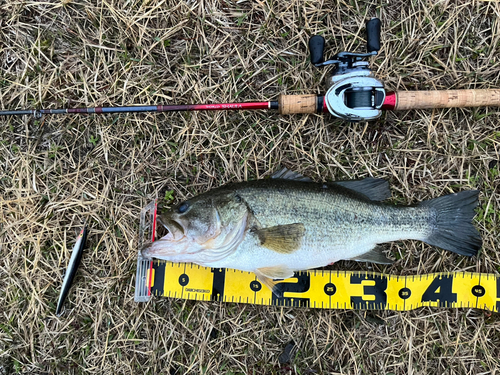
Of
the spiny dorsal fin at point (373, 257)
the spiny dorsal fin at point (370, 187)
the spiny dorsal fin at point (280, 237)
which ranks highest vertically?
the spiny dorsal fin at point (370, 187)

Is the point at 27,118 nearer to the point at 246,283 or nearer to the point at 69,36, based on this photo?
the point at 69,36

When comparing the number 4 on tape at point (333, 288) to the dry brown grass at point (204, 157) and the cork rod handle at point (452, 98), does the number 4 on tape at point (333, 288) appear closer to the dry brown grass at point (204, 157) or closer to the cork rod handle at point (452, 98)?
the dry brown grass at point (204, 157)

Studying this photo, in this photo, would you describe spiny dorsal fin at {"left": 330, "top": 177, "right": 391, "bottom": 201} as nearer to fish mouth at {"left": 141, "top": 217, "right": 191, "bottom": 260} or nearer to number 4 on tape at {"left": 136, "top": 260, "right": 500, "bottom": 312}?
number 4 on tape at {"left": 136, "top": 260, "right": 500, "bottom": 312}

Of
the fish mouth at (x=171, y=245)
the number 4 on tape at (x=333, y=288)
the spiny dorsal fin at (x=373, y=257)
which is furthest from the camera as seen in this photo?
the number 4 on tape at (x=333, y=288)

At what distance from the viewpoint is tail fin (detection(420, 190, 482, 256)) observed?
9.21 feet

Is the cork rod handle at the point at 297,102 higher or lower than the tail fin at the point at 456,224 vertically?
higher

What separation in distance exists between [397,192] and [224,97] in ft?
6.21

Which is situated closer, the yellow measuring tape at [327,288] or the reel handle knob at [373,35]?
the reel handle knob at [373,35]

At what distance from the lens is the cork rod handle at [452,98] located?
2.85 m

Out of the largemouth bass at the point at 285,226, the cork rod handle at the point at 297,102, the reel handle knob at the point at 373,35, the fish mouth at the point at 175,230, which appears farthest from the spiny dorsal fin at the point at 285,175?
the reel handle knob at the point at 373,35

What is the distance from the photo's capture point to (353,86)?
8.70 ft

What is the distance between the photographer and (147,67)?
10.4 ft

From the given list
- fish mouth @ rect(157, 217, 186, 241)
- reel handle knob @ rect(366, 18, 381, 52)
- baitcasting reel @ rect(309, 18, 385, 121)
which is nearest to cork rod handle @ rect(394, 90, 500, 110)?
baitcasting reel @ rect(309, 18, 385, 121)

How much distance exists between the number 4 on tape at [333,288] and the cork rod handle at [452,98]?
1.56 metres
